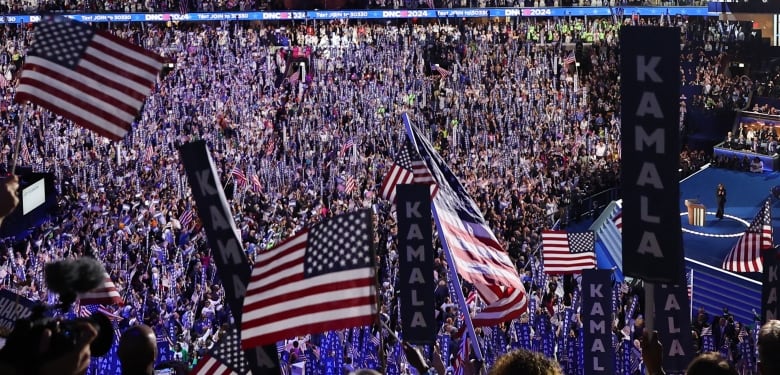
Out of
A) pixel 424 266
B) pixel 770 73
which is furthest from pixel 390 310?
pixel 770 73

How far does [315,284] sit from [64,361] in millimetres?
2519

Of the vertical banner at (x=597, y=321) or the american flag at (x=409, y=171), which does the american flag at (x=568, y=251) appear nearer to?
the american flag at (x=409, y=171)

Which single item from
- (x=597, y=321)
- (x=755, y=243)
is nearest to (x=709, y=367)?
(x=597, y=321)

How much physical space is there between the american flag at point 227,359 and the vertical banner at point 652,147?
117 inches

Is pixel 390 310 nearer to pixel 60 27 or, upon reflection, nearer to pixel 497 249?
pixel 497 249

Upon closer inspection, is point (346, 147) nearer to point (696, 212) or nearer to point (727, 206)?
point (696, 212)

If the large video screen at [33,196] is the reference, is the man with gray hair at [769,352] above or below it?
above

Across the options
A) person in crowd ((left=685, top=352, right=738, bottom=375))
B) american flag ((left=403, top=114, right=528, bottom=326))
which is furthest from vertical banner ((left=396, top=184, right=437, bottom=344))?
person in crowd ((left=685, top=352, right=738, bottom=375))

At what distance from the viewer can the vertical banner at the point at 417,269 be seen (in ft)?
37.9

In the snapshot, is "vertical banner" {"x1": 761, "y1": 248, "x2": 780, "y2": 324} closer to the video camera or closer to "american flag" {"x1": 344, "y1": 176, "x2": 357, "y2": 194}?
the video camera

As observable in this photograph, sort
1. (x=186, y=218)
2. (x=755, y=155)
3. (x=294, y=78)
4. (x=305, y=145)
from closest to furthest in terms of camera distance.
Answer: (x=186, y=218)
(x=305, y=145)
(x=755, y=155)
(x=294, y=78)

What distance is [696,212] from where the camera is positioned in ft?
102

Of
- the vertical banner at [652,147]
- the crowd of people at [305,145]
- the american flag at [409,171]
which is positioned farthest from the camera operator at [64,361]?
the crowd of people at [305,145]

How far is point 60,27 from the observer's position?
8.49 m
